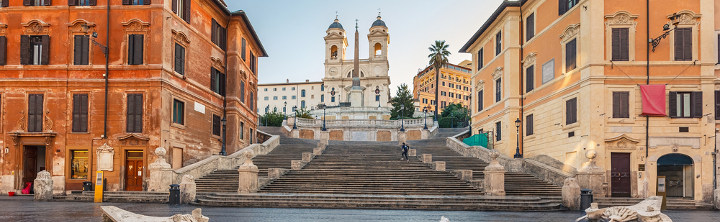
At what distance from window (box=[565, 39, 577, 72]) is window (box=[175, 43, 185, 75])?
64.4ft

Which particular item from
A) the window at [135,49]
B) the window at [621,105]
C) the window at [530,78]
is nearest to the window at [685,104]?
the window at [621,105]

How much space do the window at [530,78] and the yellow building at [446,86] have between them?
9755 centimetres

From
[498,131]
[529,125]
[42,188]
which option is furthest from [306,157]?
[498,131]

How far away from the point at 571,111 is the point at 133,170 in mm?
21115

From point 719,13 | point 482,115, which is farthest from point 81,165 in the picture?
point 719,13

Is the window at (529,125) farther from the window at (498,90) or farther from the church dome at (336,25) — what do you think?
the church dome at (336,25)

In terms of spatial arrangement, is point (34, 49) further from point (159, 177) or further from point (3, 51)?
point (159, 177)

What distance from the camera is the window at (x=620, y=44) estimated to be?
23641 mm

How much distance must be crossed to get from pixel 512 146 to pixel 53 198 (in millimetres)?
24283

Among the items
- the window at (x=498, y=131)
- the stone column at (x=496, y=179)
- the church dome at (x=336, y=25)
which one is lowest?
the stone column at (x=496, y=179)

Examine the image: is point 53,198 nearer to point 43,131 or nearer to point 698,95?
point 43,131

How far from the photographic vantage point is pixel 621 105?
2348 cm

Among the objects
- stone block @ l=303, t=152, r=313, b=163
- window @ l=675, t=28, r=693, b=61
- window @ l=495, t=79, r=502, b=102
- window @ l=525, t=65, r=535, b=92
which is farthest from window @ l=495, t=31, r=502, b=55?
stone block @ l=303, t=152, r=313, b=163

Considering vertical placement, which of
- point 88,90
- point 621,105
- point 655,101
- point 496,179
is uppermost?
point 88,90
